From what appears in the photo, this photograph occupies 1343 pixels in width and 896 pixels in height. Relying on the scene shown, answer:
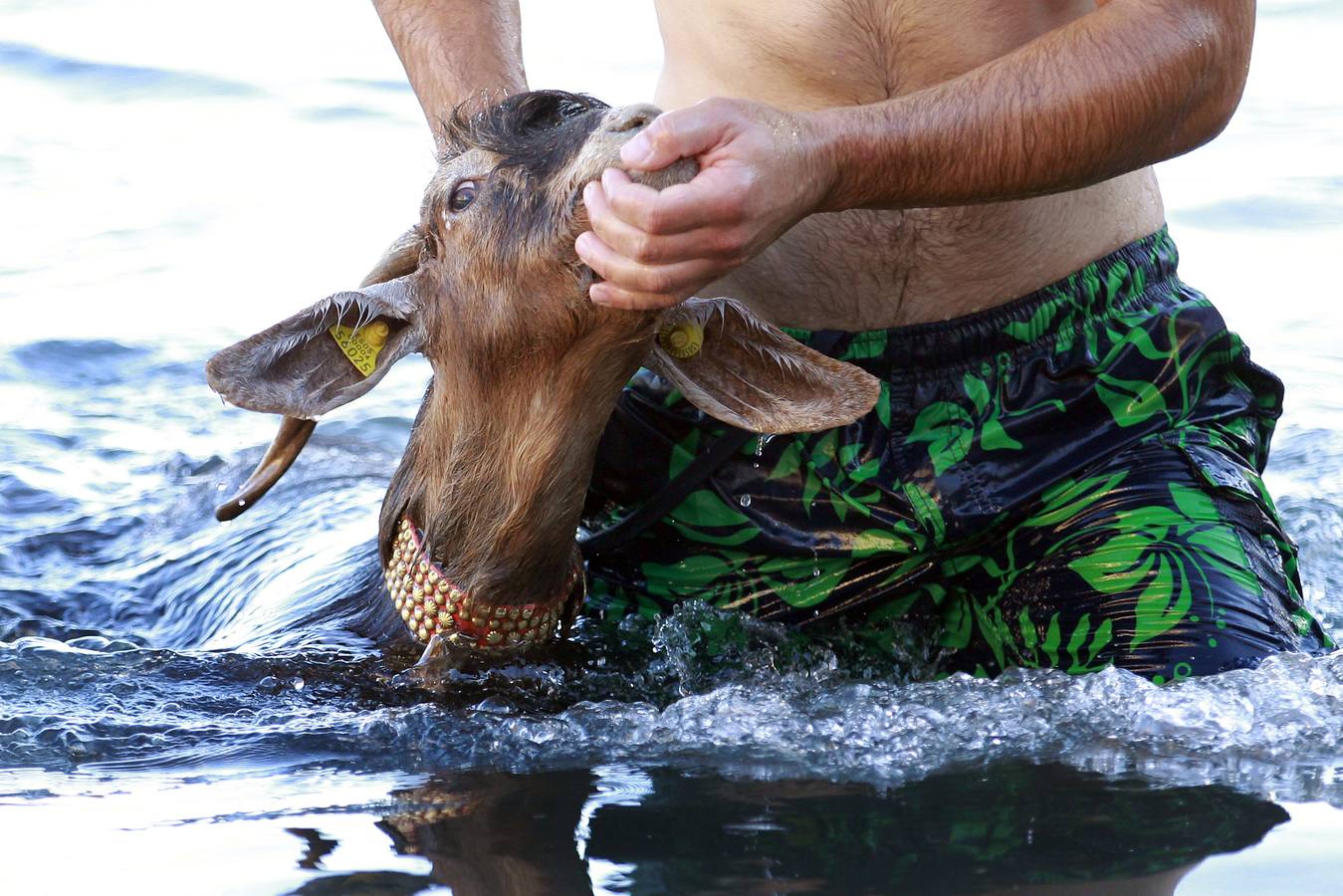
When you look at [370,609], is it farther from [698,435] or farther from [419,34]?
[419,34]

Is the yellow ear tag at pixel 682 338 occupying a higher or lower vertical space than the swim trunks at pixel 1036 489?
higher

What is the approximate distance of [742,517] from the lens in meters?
3.83

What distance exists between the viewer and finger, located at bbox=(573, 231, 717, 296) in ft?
8.81

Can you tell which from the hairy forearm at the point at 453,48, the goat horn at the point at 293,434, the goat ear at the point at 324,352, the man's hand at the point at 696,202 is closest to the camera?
the man's hand at the point at 696,202

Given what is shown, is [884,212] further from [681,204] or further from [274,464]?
[274,464]

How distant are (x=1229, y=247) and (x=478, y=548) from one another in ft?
19.3

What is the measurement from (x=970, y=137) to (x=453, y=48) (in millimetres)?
1514

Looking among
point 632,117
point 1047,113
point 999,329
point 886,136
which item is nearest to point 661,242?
point 632,117

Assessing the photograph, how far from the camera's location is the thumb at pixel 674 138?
262 centimetres

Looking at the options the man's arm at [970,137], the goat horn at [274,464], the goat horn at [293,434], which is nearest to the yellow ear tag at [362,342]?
the goat horn at [293,434]

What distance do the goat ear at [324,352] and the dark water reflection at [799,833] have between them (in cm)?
73

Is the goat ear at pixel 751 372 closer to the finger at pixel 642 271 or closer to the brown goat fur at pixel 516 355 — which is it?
the brown goat fur at pixel 516 355

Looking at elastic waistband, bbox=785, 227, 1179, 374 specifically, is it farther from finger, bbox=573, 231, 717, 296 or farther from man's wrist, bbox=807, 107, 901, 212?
finger, bbox=573, 231, 717, 296

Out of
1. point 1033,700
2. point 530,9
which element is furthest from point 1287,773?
point 530,9
